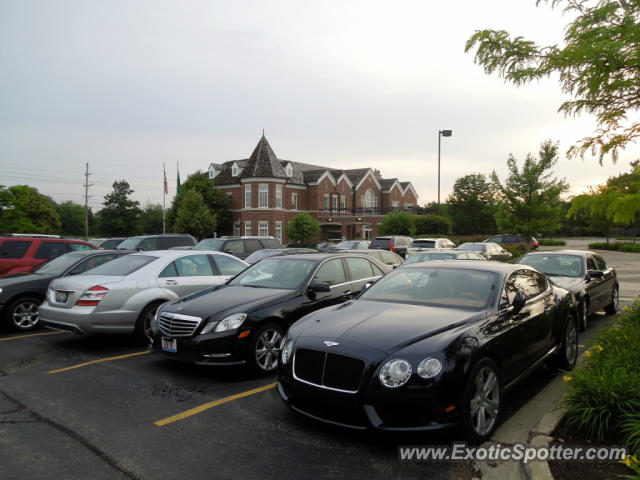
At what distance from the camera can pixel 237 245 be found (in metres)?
17.7

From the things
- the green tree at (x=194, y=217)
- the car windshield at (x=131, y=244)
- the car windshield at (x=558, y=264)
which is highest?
the green tree at (x=194, y=217)

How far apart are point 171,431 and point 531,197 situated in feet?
82.8

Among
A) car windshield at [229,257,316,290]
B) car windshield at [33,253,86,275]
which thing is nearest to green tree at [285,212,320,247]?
car windshield at [33,253,86,275]

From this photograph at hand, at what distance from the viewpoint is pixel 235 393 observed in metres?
5.21

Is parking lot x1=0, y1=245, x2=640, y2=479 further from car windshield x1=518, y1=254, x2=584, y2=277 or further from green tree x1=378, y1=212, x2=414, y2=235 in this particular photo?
green tree x1=378, y1=212, x2=414, y2=235

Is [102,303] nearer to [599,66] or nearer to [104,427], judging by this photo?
[104,427]

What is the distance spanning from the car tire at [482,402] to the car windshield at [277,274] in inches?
123

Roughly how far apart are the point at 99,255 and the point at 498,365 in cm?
873

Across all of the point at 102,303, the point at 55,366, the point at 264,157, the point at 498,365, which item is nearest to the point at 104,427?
the point at 55,366

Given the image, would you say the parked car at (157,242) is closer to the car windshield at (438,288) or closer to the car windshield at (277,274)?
the car windshield at (277,274)

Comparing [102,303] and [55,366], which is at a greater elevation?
[102,303]

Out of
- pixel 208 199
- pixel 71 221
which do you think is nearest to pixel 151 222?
pixel 208 199

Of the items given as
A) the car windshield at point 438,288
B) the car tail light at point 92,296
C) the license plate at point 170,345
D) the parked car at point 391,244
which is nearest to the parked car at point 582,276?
the car windshield at point 438,288

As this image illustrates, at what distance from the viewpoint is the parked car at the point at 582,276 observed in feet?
28.0
